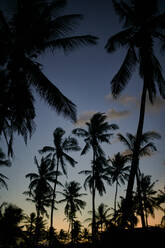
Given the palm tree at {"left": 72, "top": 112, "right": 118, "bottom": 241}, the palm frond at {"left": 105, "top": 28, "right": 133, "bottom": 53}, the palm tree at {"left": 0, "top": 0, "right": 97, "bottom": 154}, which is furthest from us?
the palm tree at {"left": 72, "top": 112, "right": 118, "bottom": 241}

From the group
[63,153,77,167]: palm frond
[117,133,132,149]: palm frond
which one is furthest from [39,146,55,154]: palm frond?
[117,133,132,149]: palm frond

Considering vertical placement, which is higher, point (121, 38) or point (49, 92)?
point (121, 38)

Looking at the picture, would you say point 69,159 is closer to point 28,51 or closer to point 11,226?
point 11,226

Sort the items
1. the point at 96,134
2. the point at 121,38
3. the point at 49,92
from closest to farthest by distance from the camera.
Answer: the point at 49,92, the point at 121,38, the point at 96,134

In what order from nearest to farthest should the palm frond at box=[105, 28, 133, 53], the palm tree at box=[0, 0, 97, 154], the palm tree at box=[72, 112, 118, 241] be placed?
the palm tree at box=[0, 0, 97, 154] → the palm frond at box=[105, 28, 133, 53] → the palm tree at box=[72, 112, 118, 241]

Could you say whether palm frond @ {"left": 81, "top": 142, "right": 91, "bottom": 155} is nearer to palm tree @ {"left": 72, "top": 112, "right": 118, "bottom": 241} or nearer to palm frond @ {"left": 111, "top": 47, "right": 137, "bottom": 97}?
palm tree @ {"left": 72, "top": 112, "right": 118, "bottom": 241}

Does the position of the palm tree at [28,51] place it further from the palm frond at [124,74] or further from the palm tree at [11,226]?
the palm tree at [11,226]

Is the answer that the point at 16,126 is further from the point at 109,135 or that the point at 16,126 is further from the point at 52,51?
the point at 109,135

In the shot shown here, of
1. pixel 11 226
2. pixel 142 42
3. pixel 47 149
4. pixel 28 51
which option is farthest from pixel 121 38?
pixel 47 149

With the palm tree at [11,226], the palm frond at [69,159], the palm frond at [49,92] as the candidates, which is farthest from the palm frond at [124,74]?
the palm frond at [69,159]

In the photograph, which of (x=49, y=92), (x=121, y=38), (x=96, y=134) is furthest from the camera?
(x=96, y=134)

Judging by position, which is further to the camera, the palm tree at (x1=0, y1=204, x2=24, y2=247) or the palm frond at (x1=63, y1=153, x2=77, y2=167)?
the palm frond at (x1=63, y1=153, x2=77, y2=167)

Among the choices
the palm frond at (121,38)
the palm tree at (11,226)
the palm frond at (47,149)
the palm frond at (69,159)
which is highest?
the palm frond at (121,38)

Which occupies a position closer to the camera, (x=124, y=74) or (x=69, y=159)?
(x=124, y=74)
